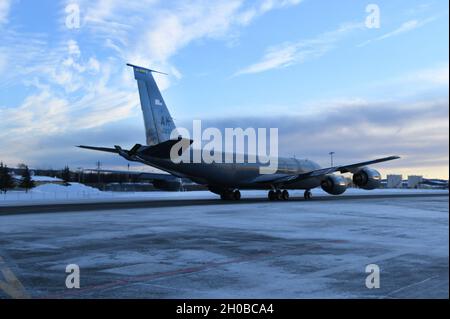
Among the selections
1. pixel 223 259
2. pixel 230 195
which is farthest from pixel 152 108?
pixel 223 259

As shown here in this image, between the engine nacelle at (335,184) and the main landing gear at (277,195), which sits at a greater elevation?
the engine nacelle at (335,184)

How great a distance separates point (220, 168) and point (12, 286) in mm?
26632

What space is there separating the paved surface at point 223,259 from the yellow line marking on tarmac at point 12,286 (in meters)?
0.02

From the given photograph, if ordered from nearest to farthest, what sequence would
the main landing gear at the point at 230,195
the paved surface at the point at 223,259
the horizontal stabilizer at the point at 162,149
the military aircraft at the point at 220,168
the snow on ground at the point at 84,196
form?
the paved surface at the point at 223,259
the horizontal stabilizer at the point at 162,149
the military aircraft at the point at 220,168
the main landing gear at the point at 230,195
the snow on ground at the point at 84,196

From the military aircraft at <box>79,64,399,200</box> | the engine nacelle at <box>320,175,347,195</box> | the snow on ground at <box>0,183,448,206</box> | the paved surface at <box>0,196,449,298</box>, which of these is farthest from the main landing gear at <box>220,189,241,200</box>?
the paved surface at <box>0,196,449,298</box>

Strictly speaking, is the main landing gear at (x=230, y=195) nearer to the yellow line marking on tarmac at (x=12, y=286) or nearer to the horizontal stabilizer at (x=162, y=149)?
the horizontal stabilizer at (x=162, y=149)

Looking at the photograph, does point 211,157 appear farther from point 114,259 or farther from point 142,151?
point 114,259

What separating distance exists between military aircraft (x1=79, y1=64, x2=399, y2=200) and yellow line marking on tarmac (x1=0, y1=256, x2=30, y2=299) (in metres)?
18.6

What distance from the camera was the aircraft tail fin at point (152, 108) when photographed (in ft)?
95.6

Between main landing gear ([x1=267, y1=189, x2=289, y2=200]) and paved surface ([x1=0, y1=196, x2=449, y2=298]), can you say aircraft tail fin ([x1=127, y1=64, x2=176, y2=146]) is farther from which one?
paved surface ([x1=0, y1=196, x2=449, y2=298])

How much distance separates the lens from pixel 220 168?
33281mm

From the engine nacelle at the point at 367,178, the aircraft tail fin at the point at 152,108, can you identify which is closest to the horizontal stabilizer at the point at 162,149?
the aircraft tail fin at the point at 152,108

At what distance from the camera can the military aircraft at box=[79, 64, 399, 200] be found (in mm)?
28125
